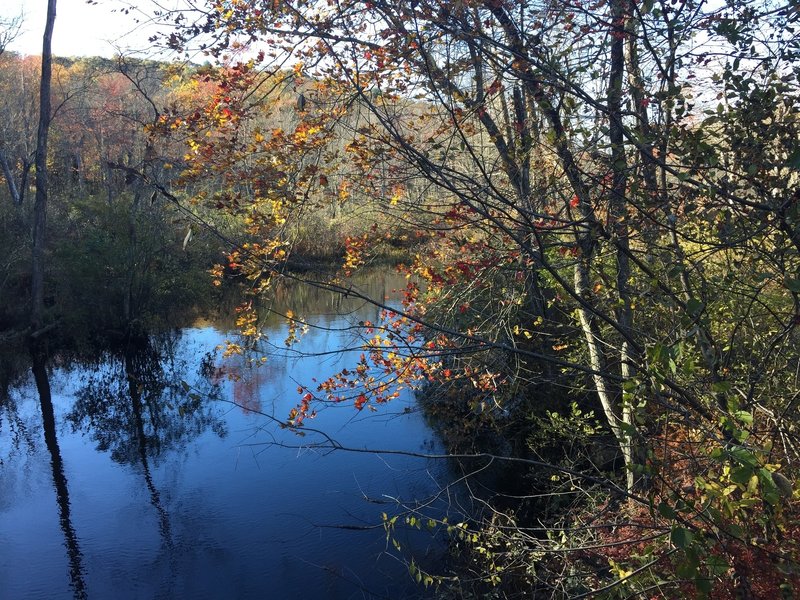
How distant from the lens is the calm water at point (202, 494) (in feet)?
21.0

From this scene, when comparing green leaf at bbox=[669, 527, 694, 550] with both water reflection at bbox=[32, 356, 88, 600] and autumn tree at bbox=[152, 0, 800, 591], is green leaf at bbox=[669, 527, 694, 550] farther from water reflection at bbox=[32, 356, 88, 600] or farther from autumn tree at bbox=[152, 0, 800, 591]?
water reflection at bbox=[32, 356, 88, 600]

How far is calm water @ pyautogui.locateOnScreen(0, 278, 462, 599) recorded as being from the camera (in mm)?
6414

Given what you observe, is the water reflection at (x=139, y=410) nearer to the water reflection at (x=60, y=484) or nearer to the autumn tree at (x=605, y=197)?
the water reflection at (x=60, y=484)

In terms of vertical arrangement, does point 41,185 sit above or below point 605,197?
above

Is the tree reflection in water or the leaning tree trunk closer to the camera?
the tree reflection in water

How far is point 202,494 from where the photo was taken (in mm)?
8125

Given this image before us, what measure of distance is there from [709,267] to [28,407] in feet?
34.1

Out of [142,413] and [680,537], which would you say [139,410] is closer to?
[142,413]

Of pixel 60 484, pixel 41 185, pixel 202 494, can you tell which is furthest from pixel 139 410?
pixel 41 185

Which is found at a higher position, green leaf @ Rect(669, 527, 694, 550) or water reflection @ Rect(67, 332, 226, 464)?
water reflection @ Rect(67, 332, 226, 464)

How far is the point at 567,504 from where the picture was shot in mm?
7039

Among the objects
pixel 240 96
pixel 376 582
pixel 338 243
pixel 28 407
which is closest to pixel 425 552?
pixel 376 582

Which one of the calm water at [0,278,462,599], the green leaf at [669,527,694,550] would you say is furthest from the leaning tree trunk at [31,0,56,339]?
the green leaf at [669,527,694,550]

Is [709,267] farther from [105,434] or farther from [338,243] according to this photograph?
[338,243]
